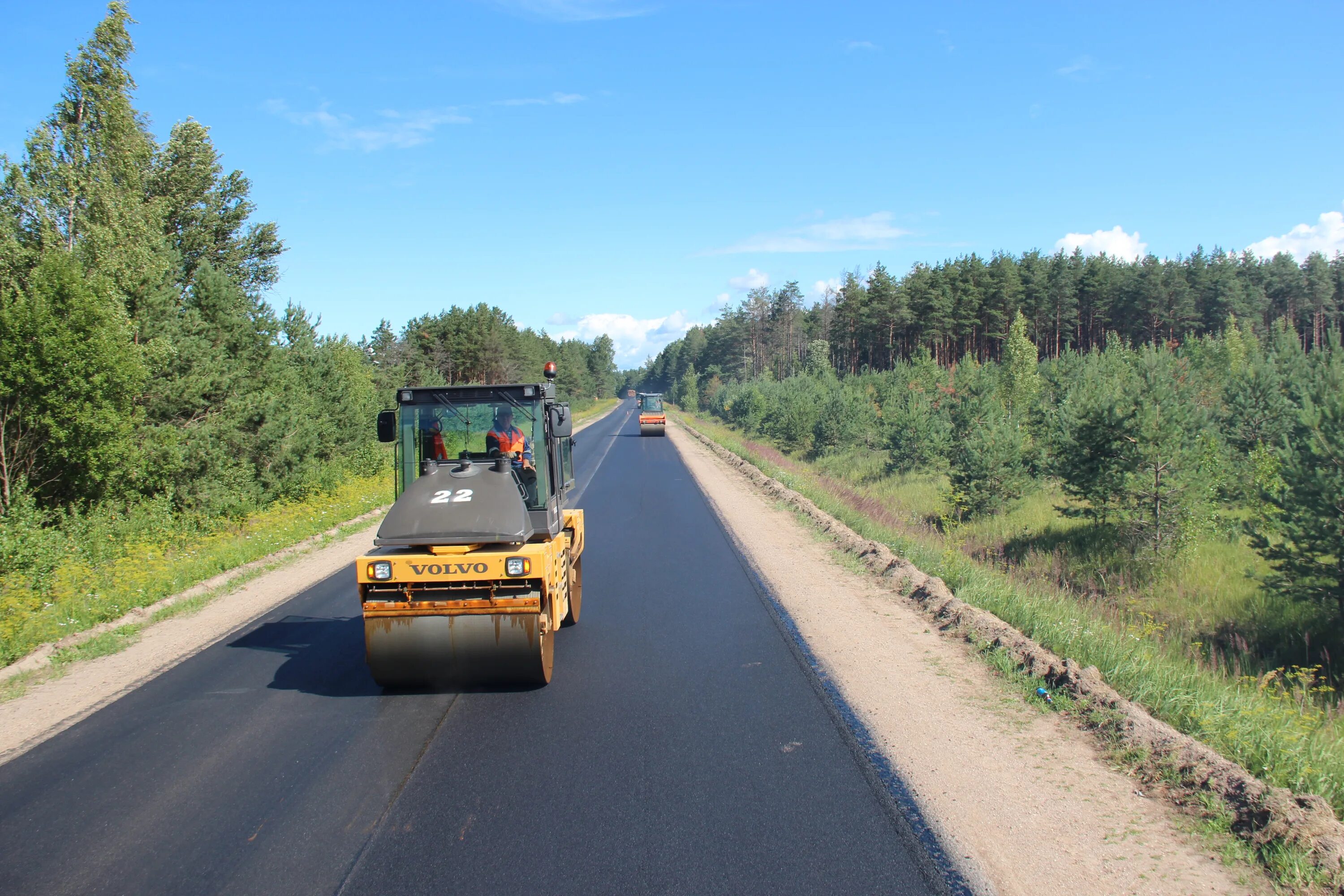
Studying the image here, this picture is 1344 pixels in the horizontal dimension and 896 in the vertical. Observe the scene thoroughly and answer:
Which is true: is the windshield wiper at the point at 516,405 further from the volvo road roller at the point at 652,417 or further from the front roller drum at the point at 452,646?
the volvo road roller at the point at 652,417

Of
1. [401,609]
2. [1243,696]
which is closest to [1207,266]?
[1243,696]

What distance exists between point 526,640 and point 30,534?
9157 mm

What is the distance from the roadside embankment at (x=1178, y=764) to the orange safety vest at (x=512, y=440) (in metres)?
4.99

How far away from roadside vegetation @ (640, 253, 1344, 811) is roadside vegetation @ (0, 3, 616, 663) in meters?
11.1

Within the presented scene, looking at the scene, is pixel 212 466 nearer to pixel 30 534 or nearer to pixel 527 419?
pixel 30 534

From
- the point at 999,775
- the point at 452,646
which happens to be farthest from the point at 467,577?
the point at 999,775

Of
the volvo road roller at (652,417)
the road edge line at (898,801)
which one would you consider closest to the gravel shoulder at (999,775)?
the road edge line at (898,801)

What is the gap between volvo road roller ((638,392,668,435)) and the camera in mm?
49125

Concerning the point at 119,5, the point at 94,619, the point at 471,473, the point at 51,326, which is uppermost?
the point at 119,5

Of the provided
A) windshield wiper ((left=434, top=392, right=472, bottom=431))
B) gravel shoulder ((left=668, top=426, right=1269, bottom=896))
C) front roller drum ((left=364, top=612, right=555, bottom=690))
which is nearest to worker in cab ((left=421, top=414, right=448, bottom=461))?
windshield wiper ((left=434, top=392, right=472, bottom=431))

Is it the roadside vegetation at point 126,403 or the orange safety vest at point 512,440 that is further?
the roadside vegetation at point 126,403

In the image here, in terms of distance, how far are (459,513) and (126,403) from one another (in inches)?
442

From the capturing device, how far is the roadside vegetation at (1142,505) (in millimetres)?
7223

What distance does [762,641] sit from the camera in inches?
324
